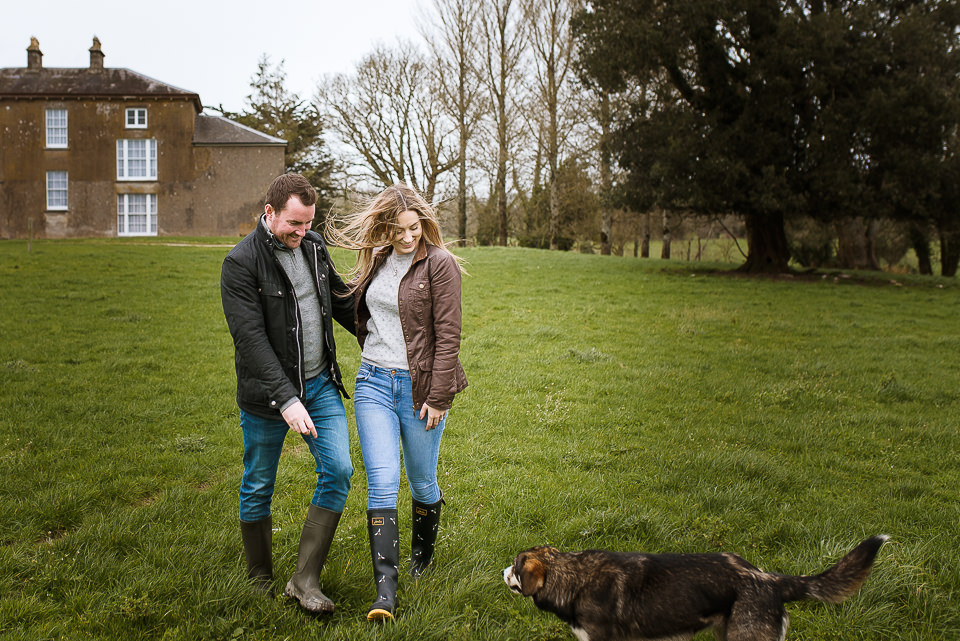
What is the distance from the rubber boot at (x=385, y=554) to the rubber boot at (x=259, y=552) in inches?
26.4

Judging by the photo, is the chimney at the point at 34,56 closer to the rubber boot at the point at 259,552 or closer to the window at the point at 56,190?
the window at the point at 56,190

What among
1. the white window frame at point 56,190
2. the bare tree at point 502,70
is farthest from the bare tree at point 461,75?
the white window frame at point 56,190

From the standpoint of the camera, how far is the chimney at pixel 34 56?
36.3 m

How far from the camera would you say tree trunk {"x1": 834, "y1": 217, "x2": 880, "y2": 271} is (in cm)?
2817

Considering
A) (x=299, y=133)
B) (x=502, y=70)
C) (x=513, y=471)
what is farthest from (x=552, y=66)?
(x=513, y=471)

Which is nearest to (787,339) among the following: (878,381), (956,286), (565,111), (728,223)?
(878,381)

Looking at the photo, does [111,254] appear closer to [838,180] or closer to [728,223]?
[838,180]

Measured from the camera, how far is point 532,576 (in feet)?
10.1

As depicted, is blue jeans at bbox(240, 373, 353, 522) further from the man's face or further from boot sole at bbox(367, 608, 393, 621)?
the man's face

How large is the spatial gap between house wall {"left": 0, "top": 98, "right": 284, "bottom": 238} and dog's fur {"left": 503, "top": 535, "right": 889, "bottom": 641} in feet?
115

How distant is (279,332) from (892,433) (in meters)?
6.48

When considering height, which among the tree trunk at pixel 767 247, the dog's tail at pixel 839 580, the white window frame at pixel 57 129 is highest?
the white window frame at pixel 57 129

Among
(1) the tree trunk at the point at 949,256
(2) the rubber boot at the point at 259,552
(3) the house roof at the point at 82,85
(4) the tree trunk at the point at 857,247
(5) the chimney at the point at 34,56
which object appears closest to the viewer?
(2) the rubber boot at the point at 259,552

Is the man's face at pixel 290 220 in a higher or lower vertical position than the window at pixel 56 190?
lower
